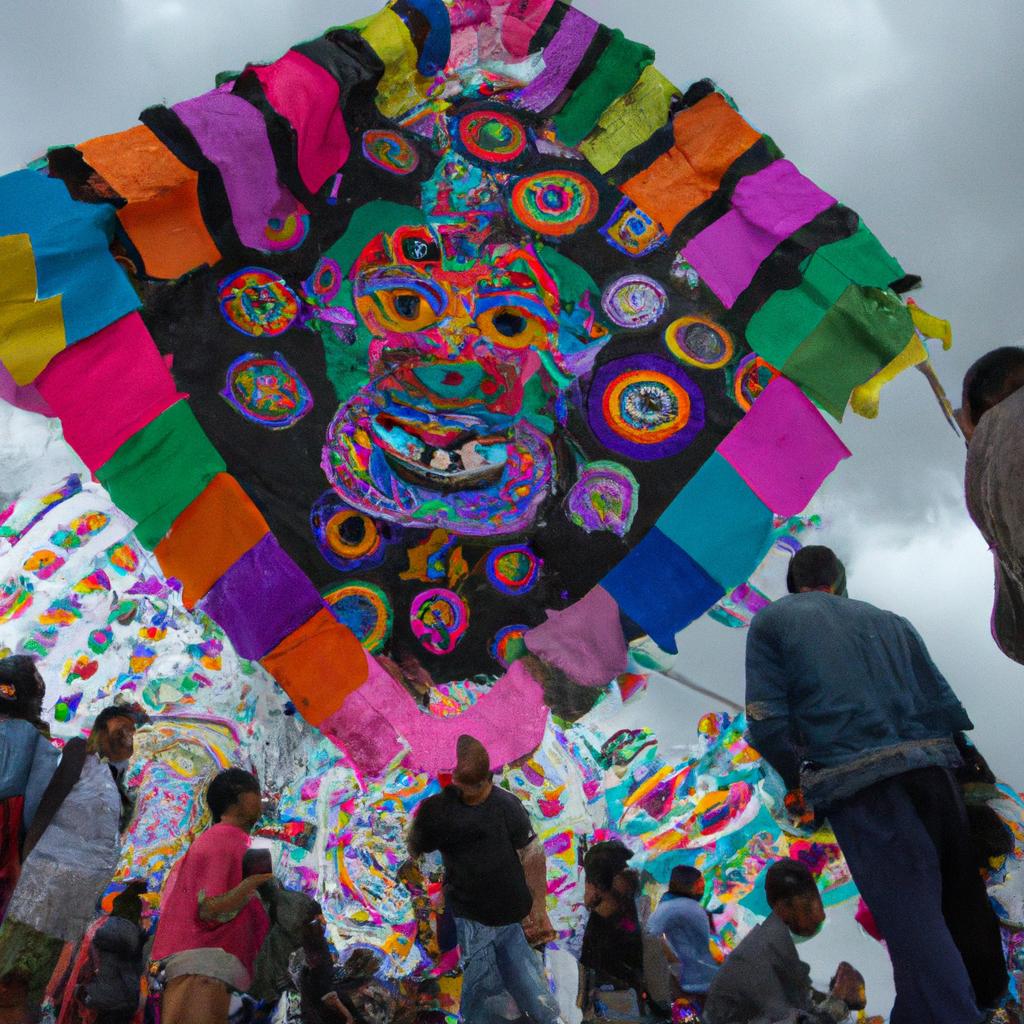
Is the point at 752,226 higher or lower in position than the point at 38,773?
higher

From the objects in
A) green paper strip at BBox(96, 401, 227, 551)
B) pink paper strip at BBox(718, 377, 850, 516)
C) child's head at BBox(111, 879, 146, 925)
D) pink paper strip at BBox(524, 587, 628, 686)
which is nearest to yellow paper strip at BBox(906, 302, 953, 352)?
pink paper strip at BBox(718, 377, 850, 516)

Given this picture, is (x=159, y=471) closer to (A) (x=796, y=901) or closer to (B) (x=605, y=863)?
(B) (x=605, y=863)

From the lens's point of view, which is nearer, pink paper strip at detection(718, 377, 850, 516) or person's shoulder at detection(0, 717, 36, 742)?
person's shoulder at detection(0, 717, 36, 742)

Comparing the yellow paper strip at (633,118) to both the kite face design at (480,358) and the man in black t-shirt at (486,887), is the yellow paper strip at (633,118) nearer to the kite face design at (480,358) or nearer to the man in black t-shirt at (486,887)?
the kite face design at (480,358)

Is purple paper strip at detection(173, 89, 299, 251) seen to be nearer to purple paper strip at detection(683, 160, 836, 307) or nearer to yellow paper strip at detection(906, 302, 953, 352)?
purple paper strip at detection(683, 160, 836, 307)

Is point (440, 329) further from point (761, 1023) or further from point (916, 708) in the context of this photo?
point (761, 1023)

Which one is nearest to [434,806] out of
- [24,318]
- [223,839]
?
[223,839]

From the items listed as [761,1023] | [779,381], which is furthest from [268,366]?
[761,1023]

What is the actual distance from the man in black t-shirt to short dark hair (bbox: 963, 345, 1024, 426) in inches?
60.1

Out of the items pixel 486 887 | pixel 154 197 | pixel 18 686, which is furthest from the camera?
pixel 154 197

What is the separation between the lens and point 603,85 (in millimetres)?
3396

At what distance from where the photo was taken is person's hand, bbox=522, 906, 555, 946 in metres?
2.79

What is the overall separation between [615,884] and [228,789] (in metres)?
1.05

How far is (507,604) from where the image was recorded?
339 centimetres
